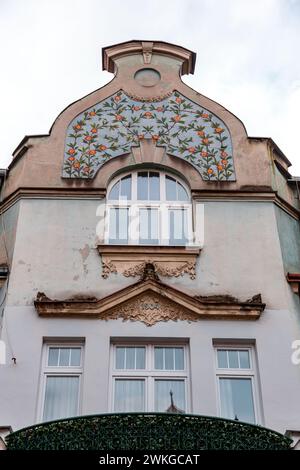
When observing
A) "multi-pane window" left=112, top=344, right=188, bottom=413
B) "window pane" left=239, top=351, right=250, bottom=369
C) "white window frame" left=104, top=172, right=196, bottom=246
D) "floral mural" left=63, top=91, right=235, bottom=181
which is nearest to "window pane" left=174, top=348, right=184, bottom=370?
"multi-pane window" left=112, top=344, right=188, bottom=413

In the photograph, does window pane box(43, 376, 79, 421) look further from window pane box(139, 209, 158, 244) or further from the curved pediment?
window pane box(139, 209, 158, 244)

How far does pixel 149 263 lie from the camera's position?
42.8 ft

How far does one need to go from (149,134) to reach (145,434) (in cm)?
709

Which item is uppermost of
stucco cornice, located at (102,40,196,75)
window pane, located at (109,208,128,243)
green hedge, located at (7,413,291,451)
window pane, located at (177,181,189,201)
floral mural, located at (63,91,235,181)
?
stucco cornice, located at (102,40,196,75)

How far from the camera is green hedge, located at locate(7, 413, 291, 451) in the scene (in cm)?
1002

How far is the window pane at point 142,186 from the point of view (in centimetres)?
1445

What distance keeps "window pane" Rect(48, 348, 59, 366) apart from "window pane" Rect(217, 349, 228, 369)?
2848mm

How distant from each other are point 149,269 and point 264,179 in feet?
11.1

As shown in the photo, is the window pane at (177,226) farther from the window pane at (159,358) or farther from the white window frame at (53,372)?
the white window frame at (53,372)

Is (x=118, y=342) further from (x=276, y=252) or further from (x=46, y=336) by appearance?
(x=276, y=252)

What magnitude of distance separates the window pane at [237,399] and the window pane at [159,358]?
106cm

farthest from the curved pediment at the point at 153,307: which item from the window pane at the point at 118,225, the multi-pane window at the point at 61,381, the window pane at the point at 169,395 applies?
the window pane at the point at 118,225
